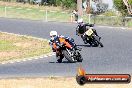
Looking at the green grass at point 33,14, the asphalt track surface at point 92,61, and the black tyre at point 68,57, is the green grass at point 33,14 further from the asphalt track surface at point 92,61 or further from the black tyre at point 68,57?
the black tyre at point 68,57

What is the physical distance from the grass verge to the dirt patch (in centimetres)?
701

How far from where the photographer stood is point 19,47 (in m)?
31.1

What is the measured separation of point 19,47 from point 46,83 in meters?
13.2

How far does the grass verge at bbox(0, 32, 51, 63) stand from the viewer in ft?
89.6

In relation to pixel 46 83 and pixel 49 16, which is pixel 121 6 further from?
pixel 46 83

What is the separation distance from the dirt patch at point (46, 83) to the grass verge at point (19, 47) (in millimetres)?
7008

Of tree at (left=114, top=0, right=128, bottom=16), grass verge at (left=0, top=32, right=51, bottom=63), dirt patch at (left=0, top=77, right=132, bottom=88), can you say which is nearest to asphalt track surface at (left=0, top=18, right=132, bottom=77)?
dirt patch at (left=0, top=77, right=132, bottom=88)

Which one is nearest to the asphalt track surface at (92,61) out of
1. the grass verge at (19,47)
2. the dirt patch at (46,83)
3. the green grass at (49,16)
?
the dirt patch at (46,83)

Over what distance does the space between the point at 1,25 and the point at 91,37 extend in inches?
672

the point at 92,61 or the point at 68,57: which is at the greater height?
the point at 68,57

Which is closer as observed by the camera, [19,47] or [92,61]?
[92,61]

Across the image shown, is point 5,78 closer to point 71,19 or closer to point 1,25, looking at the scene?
point 1,25

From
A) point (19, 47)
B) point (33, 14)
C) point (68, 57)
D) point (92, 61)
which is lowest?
point (33, 14)

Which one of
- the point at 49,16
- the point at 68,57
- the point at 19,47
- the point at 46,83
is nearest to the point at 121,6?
the point at 49,16
